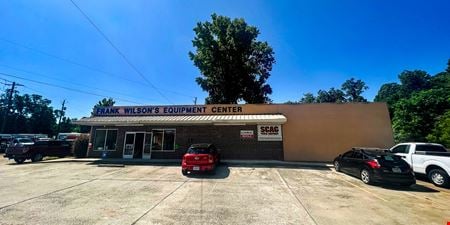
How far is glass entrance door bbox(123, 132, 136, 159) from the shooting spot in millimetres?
17672

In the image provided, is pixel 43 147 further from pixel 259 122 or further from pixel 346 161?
pixel 346 161

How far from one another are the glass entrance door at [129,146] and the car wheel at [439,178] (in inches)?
765

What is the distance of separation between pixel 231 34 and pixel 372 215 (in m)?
26.9

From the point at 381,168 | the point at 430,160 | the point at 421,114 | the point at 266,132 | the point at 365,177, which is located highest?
the point at 421,114

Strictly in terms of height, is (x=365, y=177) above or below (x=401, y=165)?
below

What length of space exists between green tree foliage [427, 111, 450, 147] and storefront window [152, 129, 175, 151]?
22.6 m

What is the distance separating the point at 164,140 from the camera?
57.0 ft

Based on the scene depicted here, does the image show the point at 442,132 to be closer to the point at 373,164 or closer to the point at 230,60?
the point at 373,164

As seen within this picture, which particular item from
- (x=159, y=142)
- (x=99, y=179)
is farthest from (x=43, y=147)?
(x=99, y=179)

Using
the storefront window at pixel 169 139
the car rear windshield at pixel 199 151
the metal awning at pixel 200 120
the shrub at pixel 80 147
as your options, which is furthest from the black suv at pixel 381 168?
the shrub at pixel 80 147

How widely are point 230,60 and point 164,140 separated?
15.9 m

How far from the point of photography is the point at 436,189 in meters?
8.92

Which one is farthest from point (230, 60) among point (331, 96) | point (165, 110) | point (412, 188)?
point (331, 96)

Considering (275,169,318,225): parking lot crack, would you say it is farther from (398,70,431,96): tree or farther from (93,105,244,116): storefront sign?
(398,70,431,96): tree
